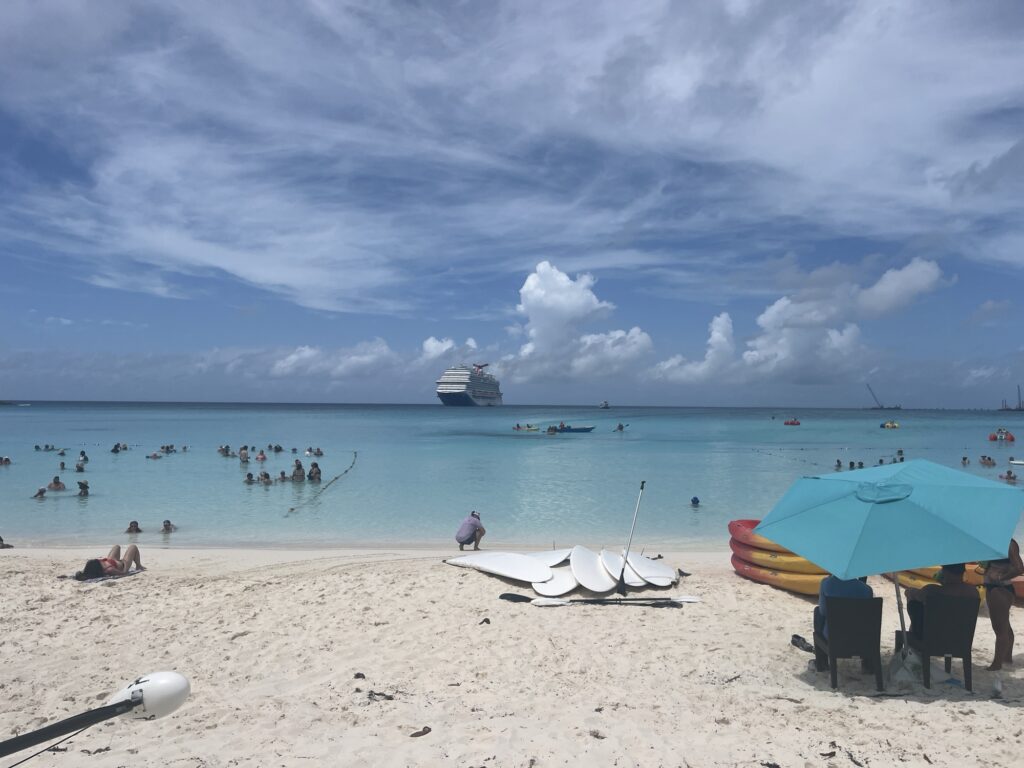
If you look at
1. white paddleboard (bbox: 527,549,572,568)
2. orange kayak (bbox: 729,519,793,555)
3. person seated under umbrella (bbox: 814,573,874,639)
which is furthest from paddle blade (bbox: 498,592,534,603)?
person seated under umbrella (bbox: 814,573,874,639)

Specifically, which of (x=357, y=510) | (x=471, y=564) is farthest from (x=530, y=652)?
(x=357, y=510)

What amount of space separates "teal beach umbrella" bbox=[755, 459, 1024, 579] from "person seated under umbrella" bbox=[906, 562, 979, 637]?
0.58 meters

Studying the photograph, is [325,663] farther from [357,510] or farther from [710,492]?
[710,492]

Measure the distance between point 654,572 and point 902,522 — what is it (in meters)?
4.88

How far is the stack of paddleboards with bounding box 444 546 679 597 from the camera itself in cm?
903

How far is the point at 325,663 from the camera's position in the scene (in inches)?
259

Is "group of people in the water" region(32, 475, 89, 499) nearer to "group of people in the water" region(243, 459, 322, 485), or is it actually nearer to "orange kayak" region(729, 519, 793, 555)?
"group of people in the water" region(243, 459, 322, 485)

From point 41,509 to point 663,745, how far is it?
2092 centimetres

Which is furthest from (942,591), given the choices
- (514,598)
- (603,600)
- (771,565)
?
(514,598)

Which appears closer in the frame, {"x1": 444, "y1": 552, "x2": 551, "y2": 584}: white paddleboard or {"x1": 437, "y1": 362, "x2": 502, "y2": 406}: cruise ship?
{"x1": 444, "y1": 552, "x2": 551, "y2": 584}: white paddleboard

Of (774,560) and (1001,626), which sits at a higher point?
(1001,626)

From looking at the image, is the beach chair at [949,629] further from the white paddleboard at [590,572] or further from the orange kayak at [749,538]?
the white paddleboard at [590,572]

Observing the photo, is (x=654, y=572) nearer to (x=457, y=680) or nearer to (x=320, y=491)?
(x=457, y=680)

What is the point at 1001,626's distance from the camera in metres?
5.83
